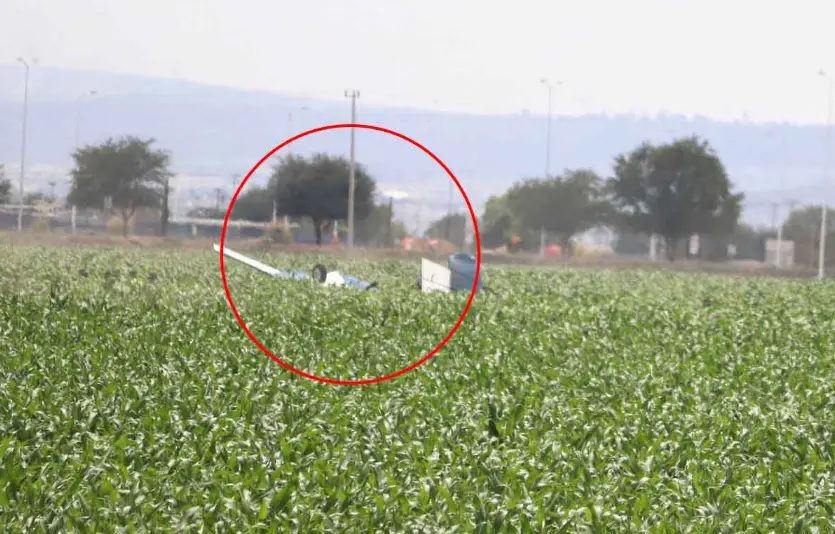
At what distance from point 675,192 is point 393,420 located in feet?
324

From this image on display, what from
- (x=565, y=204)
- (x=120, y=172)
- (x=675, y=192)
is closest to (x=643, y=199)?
(x=675, y=192)

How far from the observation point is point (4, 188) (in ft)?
286

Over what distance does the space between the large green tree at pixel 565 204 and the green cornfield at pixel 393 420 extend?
93.0 m

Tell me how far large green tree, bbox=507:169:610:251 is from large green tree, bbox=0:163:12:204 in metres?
39.1

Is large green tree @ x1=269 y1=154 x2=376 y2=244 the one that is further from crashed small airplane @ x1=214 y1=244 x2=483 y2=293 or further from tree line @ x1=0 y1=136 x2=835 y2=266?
tree line @ x1=0 y1=136 x2=835 y2=266

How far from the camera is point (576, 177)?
118312 millimetres

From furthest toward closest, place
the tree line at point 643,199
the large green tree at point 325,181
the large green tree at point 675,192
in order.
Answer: the tree line at point 643,199 < the large green tree at point 675,192 < the large green tree at point 325,181

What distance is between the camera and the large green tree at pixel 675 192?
10862 centimetres

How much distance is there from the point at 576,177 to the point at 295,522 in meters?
110

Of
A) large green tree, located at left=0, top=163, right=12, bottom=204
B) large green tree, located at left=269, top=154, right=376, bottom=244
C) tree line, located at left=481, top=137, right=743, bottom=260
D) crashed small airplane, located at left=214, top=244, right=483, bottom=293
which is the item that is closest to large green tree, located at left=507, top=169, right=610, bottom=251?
tree line, located at left=481, top=137, right=743, bottom=260

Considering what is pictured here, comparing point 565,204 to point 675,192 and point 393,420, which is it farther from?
point 393,420

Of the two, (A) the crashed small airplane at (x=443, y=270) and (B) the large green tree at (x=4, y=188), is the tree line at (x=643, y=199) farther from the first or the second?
(A) the crashed small airplane at (x=443, y=270)

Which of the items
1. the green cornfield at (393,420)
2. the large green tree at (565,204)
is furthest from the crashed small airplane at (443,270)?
the large green tree at (565,204)

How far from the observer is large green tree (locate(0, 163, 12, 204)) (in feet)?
272
